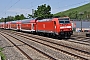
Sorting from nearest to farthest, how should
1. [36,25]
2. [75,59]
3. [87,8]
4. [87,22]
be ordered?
[75,59] < [36,25] < [87,22] < [87,8]

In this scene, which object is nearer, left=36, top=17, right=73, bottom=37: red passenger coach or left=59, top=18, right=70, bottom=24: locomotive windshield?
left=36, top=17, right=73, bottom=37: red passenger coach

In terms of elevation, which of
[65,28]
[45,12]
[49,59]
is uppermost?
[45,12]

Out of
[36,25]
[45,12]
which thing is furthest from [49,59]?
[45,12]

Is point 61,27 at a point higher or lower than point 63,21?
lower

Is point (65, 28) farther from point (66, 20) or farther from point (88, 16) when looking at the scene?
point (88, 16)

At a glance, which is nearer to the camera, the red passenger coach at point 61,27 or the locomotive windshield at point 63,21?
the red passenger coach at point 61,27

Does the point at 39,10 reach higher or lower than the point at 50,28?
higher

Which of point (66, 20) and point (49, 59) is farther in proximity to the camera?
point (66, 20)

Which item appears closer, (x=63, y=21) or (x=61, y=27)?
(x=61, y=27)

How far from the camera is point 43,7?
121188mm

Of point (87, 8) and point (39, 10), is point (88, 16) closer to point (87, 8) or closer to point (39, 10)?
point (87, 8)

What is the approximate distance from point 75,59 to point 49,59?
154cm

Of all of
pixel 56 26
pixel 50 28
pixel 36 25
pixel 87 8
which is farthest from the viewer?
pixel 87 8

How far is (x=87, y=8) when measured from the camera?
469 feet
